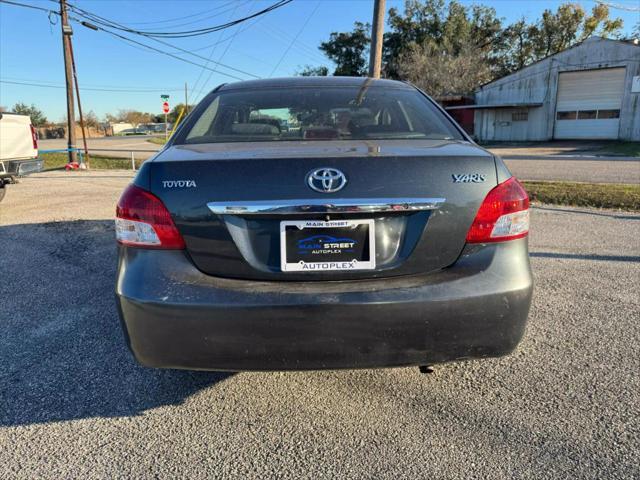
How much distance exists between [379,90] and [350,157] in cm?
Result: 128

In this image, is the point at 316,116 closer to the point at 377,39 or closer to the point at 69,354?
the point at 69,354

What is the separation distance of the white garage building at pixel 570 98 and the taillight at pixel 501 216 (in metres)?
33.7

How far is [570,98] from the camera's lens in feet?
107

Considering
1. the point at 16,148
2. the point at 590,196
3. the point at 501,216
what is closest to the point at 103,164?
the point at 16,148

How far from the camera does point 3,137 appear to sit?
775cm

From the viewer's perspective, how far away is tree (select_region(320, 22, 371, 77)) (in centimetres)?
5006

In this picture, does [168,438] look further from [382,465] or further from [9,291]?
[9,291]

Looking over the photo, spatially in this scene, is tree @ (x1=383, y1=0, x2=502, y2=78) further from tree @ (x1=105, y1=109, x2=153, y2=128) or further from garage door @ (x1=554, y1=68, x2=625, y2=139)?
tree @ (x1=105, y1=109, x2=153, y2=128)

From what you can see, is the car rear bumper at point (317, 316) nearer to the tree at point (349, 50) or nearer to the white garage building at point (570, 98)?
the white garage building at point (570, 98)

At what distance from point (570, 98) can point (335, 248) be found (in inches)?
1415

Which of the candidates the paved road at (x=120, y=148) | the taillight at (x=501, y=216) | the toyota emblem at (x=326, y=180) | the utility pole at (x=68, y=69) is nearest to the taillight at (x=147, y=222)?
the toyota emblem at (x=326, y=180)

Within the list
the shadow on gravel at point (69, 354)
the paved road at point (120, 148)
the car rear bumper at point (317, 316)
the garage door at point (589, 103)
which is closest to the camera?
the car rear bumper at point (317, 316)

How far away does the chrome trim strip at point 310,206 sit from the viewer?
6.39ft

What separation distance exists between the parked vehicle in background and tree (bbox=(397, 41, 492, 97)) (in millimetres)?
34742
